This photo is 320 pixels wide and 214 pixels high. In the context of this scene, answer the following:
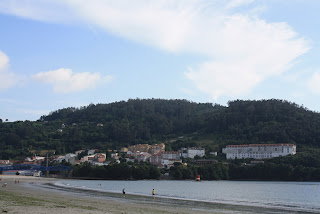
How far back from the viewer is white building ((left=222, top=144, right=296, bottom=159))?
125 m

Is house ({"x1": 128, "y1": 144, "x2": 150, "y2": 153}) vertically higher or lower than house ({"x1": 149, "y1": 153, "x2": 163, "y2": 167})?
higher

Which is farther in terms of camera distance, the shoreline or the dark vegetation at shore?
the dark vegetation at shore

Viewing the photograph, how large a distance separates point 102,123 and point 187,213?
171238 mm

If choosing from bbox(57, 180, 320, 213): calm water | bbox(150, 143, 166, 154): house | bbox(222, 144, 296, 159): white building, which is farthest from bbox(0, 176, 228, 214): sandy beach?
bbox(150, 143, 166, 154): house

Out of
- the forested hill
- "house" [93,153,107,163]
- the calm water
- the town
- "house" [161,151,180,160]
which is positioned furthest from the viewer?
the forested hill

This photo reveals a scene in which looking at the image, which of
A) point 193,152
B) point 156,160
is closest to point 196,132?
point 193,152

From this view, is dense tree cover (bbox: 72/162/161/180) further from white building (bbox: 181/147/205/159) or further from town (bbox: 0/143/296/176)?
white building (bbox: 181/147/205/159)

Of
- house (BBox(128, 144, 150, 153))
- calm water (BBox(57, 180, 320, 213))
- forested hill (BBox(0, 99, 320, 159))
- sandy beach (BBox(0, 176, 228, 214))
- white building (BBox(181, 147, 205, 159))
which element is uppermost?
forested hill (BBox(0, 99, 320, 159))

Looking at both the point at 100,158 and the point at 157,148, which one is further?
the point at 157,148

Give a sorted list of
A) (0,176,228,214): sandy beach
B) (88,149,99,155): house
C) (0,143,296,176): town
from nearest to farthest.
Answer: (0,176,228,214): sandy beach
(0,143,296,176): town
(88,149,99,155): house

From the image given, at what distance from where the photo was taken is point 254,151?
129125mm

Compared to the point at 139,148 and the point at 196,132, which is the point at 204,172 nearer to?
the point at 139,148

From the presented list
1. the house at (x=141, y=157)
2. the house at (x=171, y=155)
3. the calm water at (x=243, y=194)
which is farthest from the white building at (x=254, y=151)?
the calm water at (x=243, y=194)

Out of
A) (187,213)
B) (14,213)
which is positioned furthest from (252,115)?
(14,213)
